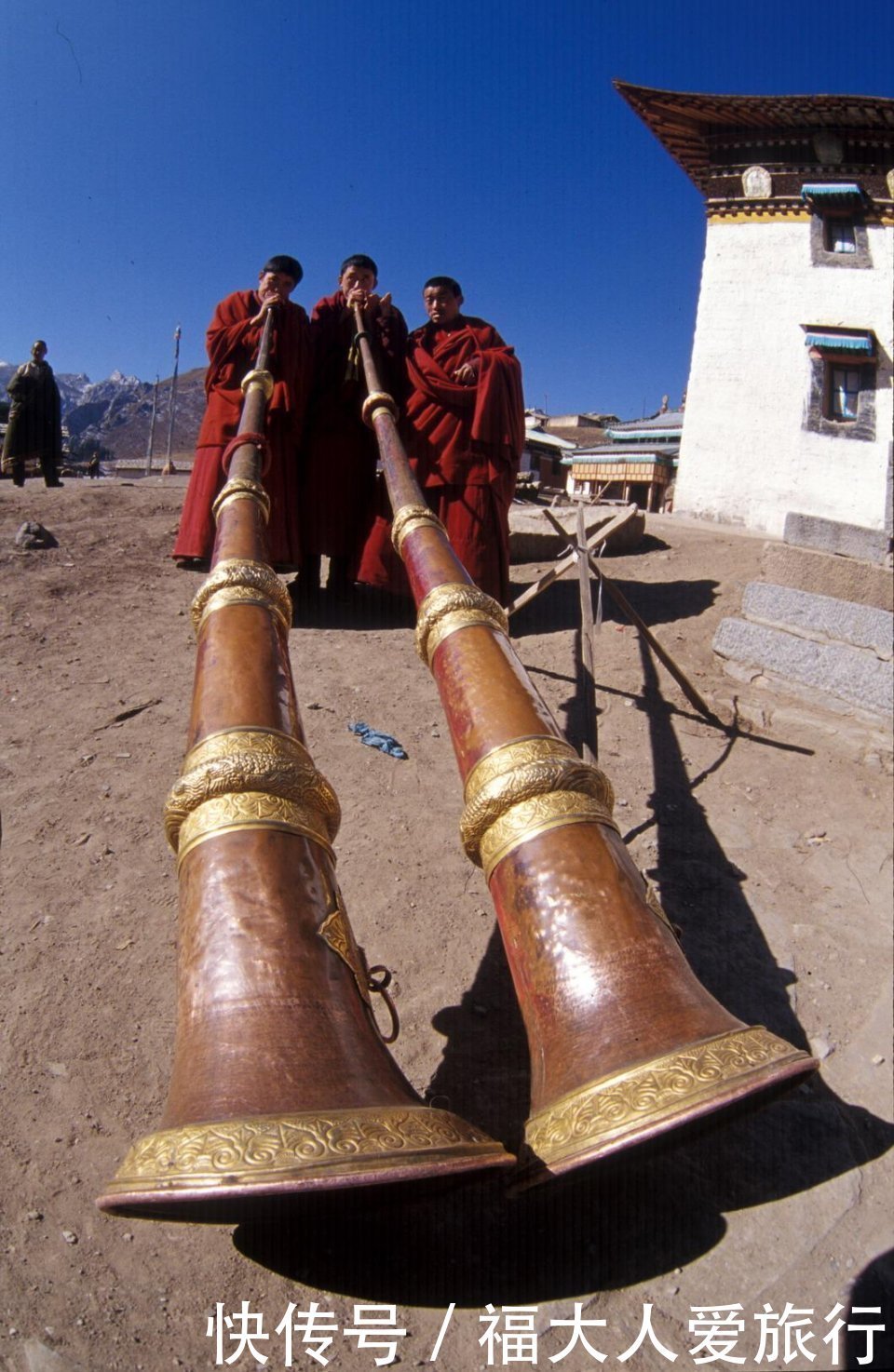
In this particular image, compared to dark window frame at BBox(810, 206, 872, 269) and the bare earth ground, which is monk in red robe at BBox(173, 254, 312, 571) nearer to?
the bare earth ground

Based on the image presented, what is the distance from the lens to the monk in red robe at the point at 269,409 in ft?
18.2

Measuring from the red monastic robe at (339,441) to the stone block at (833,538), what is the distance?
3012 mm

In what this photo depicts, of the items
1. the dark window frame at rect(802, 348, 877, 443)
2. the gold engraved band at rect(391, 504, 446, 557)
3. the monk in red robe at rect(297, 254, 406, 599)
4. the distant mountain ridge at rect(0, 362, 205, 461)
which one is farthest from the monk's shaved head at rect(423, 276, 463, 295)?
the distant mountain ridge at rect(0, 362, 205, 461)

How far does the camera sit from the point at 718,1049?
134 centimetres

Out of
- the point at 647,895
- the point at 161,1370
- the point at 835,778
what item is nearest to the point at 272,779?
the point at 647,895

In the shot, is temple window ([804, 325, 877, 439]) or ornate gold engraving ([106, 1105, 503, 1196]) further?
temple window ([804, 325, 877, 439])

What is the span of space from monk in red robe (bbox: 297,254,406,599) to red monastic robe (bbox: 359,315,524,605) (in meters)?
0.27

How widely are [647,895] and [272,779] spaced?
2.55 feet

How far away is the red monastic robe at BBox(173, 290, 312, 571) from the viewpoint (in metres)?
5.56

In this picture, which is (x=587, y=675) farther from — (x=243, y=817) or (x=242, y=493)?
(x=243, y=817)

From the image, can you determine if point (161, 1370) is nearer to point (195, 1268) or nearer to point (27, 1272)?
point (195, 1268)

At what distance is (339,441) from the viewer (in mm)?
5840

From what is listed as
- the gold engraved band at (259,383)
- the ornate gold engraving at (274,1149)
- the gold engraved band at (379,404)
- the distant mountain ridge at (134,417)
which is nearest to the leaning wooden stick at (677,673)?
the gold engraved band at (379,404)

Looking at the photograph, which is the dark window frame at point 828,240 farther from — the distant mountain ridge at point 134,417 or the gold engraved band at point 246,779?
the distant mountain ridge at point 134,417
